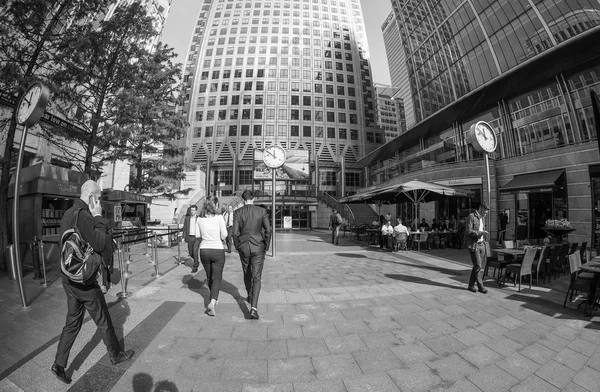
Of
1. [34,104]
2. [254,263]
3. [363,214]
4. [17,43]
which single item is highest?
[17,43]

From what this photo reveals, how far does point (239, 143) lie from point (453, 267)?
46.0 meters

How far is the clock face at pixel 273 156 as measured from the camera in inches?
414

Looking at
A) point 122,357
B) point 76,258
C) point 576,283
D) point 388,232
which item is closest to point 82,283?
point 76,258

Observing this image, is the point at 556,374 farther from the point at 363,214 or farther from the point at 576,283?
the point at 363,214

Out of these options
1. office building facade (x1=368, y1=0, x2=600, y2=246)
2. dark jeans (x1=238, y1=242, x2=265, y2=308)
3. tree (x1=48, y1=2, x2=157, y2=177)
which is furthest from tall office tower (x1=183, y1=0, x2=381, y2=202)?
dark jeans (x1=238, y1=242, x2=265, y2=308)

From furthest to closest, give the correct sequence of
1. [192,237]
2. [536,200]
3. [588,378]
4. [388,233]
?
[536,200] → [388,233] → [192,237] → [588,378]

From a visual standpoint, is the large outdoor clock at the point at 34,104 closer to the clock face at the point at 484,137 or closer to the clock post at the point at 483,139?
the clock post at the point at 483,139

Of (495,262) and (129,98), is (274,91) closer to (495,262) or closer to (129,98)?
(129,98)

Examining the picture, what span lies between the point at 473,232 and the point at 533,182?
547 inches

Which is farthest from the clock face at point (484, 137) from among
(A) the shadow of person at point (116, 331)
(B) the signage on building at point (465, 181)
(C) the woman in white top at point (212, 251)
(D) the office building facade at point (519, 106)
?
(B) the signage on building at point (465, 181)

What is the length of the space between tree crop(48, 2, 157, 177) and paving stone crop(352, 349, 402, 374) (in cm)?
1051

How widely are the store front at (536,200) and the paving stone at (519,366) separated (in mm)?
16162

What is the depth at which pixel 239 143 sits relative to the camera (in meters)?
50.2

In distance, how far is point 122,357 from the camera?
297cm
